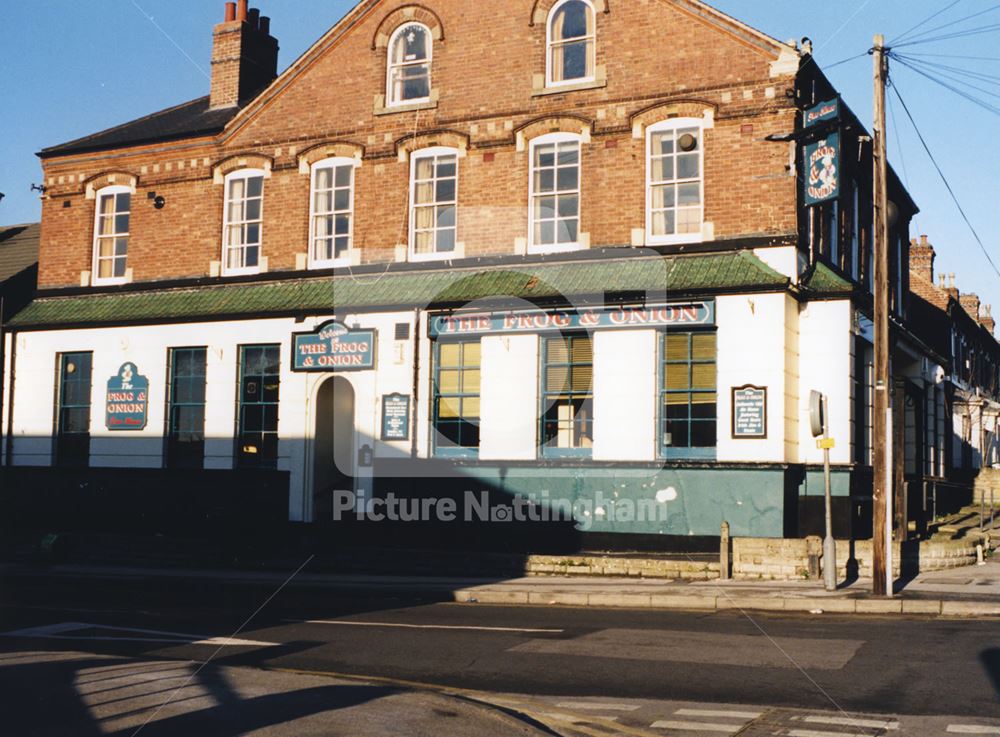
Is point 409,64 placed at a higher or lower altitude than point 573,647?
higher

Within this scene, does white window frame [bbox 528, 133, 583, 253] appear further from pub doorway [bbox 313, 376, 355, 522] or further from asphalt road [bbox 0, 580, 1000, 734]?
asphalt road [bbox 0, 580, 1000, 734]

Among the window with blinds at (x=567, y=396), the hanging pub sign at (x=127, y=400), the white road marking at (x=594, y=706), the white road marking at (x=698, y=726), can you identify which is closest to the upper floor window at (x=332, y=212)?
the hanging pub sign at (x=127, y=400)

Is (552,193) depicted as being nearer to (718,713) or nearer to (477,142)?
(477,142)

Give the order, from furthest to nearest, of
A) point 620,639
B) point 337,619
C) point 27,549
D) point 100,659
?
point 27,549 → point 337,619 → point 620,639 → point 100,659

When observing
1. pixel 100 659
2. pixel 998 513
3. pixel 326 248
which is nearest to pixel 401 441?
pixel 326 248

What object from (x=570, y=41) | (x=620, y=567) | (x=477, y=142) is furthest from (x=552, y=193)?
(x=620, y=567)

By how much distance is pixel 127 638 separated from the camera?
13.8 meters

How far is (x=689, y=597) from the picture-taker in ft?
57.6

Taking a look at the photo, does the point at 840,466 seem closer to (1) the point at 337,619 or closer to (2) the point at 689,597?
(2) the point at 689,597

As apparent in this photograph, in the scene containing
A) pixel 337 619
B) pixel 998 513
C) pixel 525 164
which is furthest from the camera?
pixel 998 513

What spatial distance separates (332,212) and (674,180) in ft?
28.5

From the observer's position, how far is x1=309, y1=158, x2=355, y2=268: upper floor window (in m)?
26.6

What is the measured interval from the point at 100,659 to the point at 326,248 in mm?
16974

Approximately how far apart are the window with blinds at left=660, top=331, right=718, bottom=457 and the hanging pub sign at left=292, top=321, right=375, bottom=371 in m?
6.99
